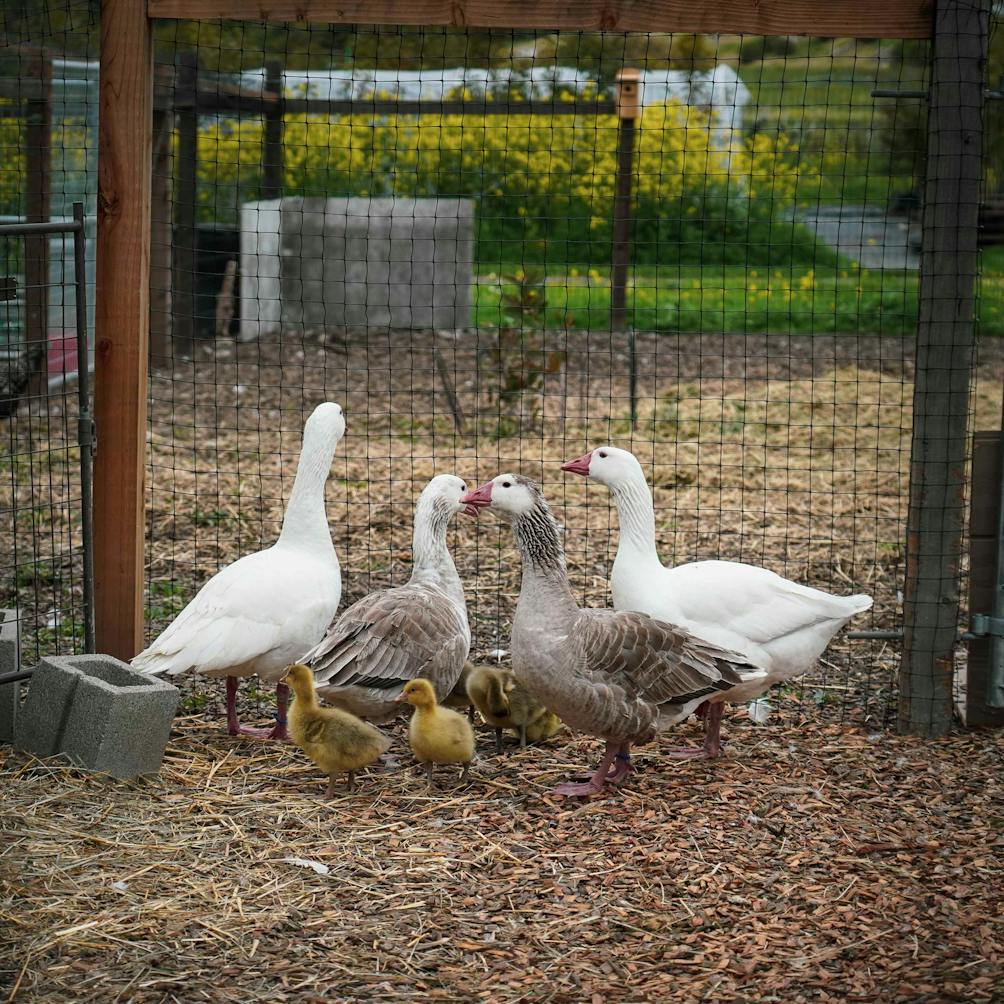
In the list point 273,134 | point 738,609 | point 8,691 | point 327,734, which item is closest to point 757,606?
point 738,609

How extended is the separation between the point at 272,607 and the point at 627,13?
281 centimetres

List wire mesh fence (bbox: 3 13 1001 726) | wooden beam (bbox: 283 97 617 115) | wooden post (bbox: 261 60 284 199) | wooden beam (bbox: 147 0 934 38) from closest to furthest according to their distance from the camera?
wooden beam (bbox: 147 0 934 38) → wooden beam (bbox: 283 97 617 115) → wire mesh fence (bbox: 3 13 1001 726) → wooden post (bbox: 261 60 284 199)

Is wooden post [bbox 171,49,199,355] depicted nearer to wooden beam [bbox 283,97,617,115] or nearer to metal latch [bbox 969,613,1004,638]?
wooden beam [bbox 283,97,617,115]

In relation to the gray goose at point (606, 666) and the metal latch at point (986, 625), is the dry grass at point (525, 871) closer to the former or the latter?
the gray goose at point (606, 666)

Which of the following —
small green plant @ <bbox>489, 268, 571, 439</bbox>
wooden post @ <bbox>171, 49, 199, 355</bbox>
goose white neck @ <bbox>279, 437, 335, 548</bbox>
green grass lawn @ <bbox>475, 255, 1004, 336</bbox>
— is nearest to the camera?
goose white neck @ <bbox>279, 437, 335, 548</bbox>

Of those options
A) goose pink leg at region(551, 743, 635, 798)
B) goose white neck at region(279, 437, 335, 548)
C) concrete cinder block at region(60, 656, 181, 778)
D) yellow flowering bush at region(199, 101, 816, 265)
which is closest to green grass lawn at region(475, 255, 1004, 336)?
yellow flowering bush at region(199, 101, 816, 265)

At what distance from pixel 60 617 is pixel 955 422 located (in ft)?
14.4

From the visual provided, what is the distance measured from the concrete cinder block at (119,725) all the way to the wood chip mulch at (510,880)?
3.3 inches

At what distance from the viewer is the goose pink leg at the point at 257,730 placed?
5180mm

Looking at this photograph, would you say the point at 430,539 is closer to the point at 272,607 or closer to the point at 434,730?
the point at 272,607

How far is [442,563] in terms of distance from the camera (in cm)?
541

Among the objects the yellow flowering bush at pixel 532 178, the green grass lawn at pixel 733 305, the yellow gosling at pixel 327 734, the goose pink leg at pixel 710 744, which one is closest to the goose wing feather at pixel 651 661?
the goose pink leg at pixel 710 744

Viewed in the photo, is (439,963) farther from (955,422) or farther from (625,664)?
(955,422)

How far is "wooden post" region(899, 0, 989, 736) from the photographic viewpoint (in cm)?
498
